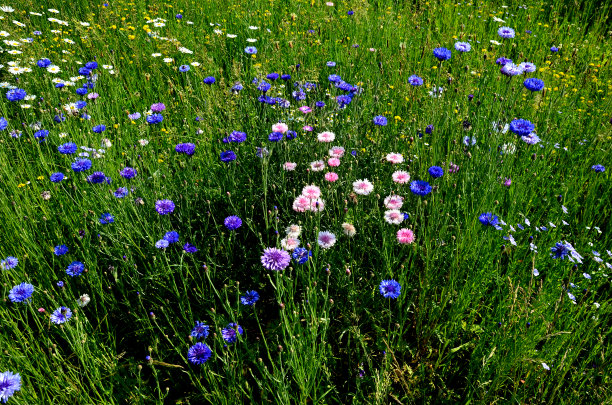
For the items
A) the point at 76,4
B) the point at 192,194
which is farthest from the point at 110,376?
the point at 76,4

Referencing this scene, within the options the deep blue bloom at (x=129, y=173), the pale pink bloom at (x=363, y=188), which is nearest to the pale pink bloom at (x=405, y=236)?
the pale pink bloom at (x=363, y=188)

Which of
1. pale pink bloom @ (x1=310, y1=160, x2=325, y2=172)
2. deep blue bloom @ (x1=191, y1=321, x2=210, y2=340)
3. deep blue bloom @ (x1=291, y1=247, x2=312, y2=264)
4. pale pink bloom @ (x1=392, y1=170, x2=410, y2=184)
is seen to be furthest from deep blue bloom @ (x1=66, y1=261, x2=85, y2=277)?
pale pink bloom @ (x1=392, y1=170, x2=410, y2=184)

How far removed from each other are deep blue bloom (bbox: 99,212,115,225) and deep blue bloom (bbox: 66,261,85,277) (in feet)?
0.66

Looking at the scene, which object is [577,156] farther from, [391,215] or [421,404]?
[421,404]

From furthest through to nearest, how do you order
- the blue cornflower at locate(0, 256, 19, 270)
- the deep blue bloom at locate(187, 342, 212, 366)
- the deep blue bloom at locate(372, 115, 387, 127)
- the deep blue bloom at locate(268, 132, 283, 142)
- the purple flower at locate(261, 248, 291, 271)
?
the deep blue bloom at locate(372, 115, 387, 127) < the deep blue bloom at locate(268, 132, 283, 142) < the blue cornflower at locate(0, 256, 19, 270) < the purple flower at locate(261, 248, 291, 271) < the deep blue bloom at locate(187, 342, 212, 366)

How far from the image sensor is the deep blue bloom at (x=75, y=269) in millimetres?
1686

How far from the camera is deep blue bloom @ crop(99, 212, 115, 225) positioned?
1807 mm

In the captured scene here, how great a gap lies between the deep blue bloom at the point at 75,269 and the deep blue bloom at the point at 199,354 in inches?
27.0

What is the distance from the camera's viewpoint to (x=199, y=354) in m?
1.35

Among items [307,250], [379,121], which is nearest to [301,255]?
[307,250]

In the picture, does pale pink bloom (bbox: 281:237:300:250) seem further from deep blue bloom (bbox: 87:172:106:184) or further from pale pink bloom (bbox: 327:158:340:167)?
deep blue bloom (bbox: 87:172:106:184)

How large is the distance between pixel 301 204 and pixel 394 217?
41 centimetres

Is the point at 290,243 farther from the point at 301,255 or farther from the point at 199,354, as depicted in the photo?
the point at 199,354

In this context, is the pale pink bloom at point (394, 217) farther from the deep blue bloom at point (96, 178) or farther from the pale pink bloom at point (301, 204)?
the deep blue bloom at point (96, 178)
